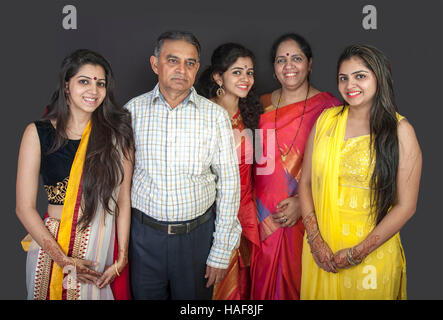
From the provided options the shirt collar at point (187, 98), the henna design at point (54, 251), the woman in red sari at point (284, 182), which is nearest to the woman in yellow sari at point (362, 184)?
the woman in red sari at point (284, 182)

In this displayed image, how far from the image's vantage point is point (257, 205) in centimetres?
258

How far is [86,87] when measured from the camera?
1955 millimetres

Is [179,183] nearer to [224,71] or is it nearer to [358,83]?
[224,71]

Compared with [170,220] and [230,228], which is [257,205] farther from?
[170,220]

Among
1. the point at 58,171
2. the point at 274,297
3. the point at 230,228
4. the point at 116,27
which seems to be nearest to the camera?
the point at 58,171

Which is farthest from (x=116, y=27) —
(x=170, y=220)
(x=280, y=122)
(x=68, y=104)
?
(x=170, y=220)

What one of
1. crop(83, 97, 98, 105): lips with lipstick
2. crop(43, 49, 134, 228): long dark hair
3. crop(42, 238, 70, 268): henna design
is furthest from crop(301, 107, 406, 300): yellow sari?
crop(42, 238, 70, 268): henna design

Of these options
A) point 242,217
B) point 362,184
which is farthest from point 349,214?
point 242,217

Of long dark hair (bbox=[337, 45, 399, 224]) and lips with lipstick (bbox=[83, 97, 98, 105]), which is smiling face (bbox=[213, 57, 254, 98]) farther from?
lips with lipstick (bbox=[83, 97, 98, 105])

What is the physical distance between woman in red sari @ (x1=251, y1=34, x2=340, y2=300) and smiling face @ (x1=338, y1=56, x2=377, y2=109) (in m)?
0.50

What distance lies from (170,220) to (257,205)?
747 millimetres

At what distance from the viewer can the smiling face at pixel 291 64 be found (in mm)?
2492

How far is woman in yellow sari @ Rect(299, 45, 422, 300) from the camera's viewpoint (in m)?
1.95

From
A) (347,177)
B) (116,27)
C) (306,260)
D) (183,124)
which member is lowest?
(306,260)
